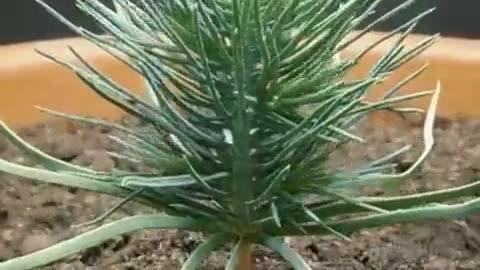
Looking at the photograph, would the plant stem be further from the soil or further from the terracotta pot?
the terracotta pot

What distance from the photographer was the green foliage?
20.7 inches

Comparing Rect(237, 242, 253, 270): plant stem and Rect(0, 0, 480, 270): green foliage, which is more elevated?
Rect(0, 0, 480, 270): green foliage

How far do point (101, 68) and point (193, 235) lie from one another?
0.27m

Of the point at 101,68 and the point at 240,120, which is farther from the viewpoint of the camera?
the point at 101,68

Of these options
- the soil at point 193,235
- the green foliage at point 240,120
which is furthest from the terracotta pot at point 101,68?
the green foliage at point 240,120

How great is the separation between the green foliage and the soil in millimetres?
141

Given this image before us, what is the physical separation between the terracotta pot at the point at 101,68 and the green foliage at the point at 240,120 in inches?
15.0

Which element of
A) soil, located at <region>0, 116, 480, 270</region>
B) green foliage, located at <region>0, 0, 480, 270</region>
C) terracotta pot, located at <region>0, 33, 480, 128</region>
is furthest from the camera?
terracotta pot, located at <region>0, 33, 480, 128</region>

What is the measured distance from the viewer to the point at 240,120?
0.53m

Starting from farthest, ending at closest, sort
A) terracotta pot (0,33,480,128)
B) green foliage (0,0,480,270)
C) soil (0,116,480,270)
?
terracotta pot (0,33,480,128), soil (0,116,480,270), green foliage (0,0,480,270)

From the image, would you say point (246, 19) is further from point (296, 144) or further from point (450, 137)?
point (450, 137)

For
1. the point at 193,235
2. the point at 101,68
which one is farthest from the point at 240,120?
the point at 101,68

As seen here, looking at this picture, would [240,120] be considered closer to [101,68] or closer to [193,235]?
[193,235]

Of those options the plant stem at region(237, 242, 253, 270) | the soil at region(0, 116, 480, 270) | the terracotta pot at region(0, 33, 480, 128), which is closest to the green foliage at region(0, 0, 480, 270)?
the plant stem at region(237, 242, 253, 270)
